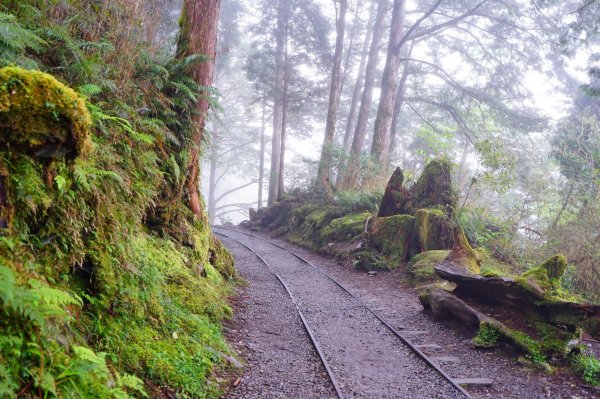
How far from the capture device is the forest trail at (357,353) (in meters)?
5.12

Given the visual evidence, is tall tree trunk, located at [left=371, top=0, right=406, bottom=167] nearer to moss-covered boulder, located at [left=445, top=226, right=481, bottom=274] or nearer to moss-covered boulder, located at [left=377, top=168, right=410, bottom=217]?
moss-covered boulder, located at [left=377, top=168, right=410, bottom=217]

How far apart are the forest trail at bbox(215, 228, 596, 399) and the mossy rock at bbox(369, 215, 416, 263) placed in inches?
106

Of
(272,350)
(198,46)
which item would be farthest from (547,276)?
(198,46)

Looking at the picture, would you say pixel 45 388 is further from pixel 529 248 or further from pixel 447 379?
pixel 529 248

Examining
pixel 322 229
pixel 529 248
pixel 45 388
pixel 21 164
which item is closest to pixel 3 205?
pixel 21 164

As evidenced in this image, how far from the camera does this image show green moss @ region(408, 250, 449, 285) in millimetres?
10477

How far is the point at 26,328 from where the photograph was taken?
254cm

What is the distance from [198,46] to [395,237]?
26.2 feet

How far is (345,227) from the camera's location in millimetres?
15289

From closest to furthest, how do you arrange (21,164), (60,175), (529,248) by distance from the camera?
(21,164), (60,175), (529,248)

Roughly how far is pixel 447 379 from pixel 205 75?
21.5 ft

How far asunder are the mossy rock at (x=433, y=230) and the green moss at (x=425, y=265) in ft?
2.23

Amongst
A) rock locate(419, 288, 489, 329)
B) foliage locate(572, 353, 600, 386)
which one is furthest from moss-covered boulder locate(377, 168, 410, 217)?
foliage locate(572, 353, 600, 386)

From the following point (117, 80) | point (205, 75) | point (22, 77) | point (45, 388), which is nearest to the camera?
point (45, 388)
